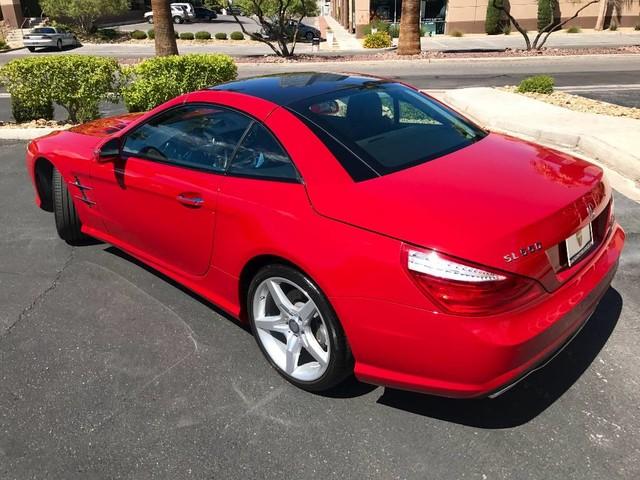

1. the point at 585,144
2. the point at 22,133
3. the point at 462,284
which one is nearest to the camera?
the point at 462,284

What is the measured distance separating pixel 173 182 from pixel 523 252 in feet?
6.84

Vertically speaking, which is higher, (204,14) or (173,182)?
(204,14)

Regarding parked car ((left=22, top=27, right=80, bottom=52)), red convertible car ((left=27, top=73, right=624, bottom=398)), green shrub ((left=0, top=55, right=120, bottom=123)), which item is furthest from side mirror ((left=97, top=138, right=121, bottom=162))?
parked car ((left=22, top=27, right=80, bottom=52))

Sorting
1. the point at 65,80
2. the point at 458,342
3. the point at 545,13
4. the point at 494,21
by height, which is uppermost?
the point at 545,13

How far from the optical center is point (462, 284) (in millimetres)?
2119

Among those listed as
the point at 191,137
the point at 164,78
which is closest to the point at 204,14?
the point at 164,78

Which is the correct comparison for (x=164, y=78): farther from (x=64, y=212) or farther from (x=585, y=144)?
(x=585, y=144)

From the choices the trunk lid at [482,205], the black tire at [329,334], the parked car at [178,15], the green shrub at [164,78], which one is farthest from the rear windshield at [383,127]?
the parked car at [178,15]

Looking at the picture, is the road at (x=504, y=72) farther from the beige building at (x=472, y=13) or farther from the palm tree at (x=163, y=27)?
the beige building at (x=472, y=13)

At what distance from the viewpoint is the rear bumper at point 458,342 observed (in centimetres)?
214

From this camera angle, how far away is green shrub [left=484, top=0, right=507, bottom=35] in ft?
107

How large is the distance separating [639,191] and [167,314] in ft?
16.1

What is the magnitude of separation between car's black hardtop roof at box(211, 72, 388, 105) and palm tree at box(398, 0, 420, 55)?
18.6m

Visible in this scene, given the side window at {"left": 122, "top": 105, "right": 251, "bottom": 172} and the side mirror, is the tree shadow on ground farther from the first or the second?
the side mirror
